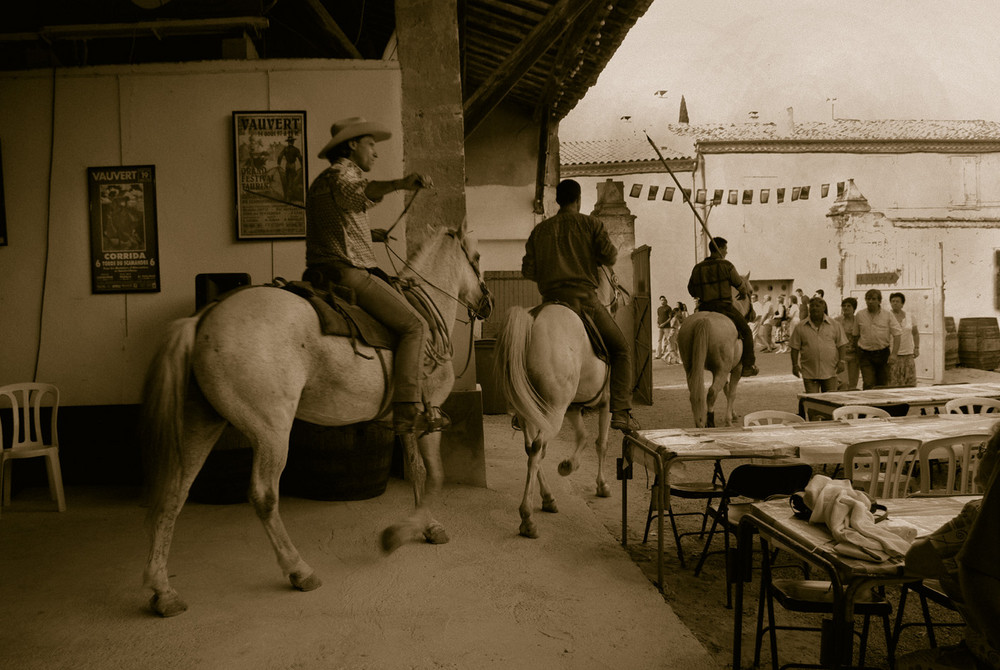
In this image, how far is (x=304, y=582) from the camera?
4188mm

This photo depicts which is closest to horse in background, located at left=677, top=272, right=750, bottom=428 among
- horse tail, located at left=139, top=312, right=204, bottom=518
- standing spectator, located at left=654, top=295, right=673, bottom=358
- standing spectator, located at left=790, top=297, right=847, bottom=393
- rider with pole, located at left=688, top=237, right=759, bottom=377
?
rider with pole, located at left=688, top=237, right=759, bottom=377

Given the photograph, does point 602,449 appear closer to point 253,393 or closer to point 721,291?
point 721,291

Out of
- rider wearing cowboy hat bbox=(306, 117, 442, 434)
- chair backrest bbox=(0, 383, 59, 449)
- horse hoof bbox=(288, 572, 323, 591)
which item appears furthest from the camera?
chair backrest bbox=(0, 383, 59, 449)

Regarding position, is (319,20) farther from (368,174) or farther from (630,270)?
(630,270)

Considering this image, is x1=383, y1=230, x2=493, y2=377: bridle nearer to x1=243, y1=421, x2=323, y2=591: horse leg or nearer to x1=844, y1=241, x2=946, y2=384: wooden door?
x1=243, y1=421, x2=323, y2=591: horse leg

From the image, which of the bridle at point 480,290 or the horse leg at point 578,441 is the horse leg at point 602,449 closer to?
the horse leg at point 578,441

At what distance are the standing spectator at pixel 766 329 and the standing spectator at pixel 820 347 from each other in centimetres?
1163

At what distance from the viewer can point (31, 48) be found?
7004 mm

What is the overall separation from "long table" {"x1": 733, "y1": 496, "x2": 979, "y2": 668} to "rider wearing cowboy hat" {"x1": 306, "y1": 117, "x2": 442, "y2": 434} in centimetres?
231

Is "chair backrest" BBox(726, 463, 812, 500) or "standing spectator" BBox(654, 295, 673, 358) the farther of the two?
"standing spectator" BBox(654, 295, 673, 358)

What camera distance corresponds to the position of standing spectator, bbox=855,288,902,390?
9.73 meters

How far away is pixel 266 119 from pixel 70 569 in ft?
13.1

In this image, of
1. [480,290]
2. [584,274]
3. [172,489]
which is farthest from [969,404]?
[172,489]

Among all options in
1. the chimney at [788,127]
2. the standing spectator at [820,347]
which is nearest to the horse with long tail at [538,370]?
the standing spectator at [820,347]
